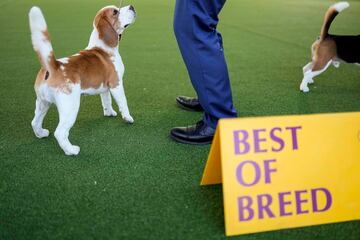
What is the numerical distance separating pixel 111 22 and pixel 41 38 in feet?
2.26

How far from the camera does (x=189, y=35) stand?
86.6 inches

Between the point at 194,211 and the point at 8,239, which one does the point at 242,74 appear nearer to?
the point at 194,211

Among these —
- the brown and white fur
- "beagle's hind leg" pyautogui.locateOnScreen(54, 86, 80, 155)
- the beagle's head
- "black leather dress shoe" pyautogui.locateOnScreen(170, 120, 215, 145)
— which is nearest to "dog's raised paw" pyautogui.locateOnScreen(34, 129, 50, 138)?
the brown and white fur

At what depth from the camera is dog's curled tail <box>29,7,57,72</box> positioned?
1.93 m

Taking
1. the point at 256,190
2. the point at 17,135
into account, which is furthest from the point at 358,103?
the point at 17,135

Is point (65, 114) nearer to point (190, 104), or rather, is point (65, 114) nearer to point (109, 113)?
point (109, 113)

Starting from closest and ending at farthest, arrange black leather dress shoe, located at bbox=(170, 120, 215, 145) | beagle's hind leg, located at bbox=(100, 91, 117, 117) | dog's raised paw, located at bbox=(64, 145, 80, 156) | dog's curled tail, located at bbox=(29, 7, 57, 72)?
dog's curled tail, located at bbox=(29, 7, 57, 72), dog's raised paw, located at bbox=(64, 145, 80, 156), black leather dress shoe, located at bbox=(170, 120, 215, 145), beagle's hind leg, located at bbox=(100, 91, 117, 117)

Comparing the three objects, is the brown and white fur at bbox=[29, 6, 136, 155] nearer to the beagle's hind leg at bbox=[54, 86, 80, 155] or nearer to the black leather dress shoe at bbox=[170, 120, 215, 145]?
the beagle's hind leg at bbox=[54, 86, 80, 155]

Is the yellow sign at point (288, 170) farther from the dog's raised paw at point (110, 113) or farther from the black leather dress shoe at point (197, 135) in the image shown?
the dog's raised paw at point (110, 113)

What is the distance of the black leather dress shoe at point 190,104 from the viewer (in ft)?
9.94

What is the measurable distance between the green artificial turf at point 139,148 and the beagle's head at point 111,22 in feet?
2.11

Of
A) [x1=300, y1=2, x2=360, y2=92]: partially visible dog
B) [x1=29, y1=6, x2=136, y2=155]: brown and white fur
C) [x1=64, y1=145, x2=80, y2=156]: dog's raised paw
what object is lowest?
Result: [x1=64, y1=145, x2=80, y2=156]: dog's raised paw

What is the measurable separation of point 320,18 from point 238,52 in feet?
13.5

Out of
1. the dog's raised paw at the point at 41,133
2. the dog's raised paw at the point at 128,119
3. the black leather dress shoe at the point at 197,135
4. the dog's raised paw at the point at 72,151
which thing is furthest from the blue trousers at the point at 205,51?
the dog's raised paw at the point at 41,133
